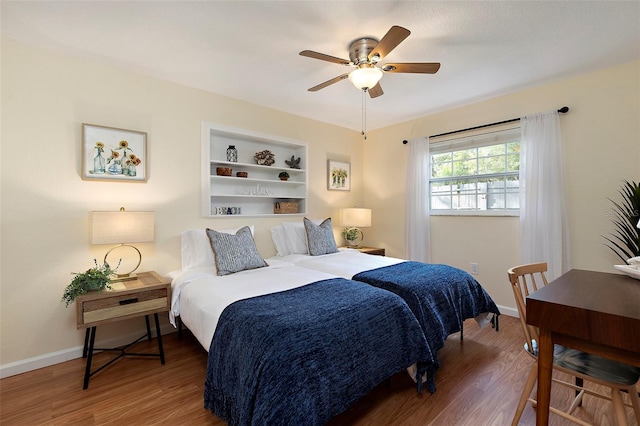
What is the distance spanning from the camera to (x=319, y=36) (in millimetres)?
2139

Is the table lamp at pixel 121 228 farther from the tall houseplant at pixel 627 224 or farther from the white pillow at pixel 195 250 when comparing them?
the tall houseplant at pixel 627 224

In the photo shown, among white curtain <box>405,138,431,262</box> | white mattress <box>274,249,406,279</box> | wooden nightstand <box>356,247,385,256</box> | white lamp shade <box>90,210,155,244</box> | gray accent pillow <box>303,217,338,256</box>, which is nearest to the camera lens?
white lamp shade <box>90,210,155,244</box>

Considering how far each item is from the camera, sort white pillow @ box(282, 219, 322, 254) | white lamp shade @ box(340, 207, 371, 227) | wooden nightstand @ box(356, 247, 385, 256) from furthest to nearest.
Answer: white lamp shade @ box(340, 207, 371, 227)
wooden nightstand @ box(356, 247, 385, 256)
white pillow @ box(282, 219, 322, 254)

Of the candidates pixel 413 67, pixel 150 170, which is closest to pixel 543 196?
pixel 413 67

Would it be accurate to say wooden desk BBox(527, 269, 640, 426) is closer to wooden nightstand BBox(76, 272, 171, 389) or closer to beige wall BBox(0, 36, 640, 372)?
beige wall BBox(0, 36, 640, 372)

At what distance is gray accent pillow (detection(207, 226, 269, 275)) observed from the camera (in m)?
2.57

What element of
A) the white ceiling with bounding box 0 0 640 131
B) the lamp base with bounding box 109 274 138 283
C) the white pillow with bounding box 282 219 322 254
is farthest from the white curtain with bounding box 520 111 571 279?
the lamp base with bounding box 109 274 138 283

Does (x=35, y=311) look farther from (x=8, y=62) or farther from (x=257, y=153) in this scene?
(x=257, y=153)

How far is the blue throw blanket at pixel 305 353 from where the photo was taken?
1281mm

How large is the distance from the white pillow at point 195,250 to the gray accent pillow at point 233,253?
264 mm

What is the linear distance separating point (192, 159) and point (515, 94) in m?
3.66

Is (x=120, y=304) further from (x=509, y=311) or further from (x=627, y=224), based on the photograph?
(x=627, y=224)

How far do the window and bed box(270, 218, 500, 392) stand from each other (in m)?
1.35

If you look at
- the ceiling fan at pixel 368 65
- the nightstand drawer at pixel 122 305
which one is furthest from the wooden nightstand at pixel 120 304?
the ceiling fan at pixel 368 65
